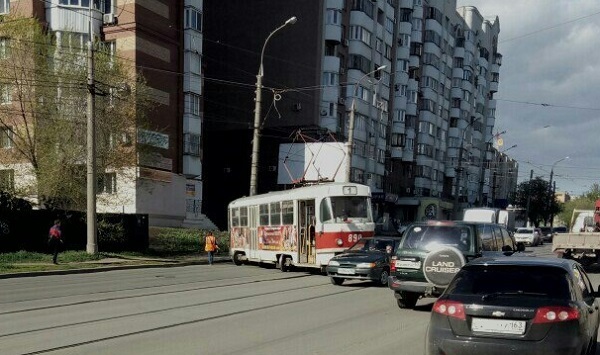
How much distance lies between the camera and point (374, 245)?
18250 millimetres

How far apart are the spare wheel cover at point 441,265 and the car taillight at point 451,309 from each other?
402cm

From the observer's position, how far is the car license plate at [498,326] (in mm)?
5855

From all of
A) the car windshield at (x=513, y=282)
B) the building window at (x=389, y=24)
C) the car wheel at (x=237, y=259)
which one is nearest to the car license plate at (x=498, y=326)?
the car windshield at (x=513, y=282)

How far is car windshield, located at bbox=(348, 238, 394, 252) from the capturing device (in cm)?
1805

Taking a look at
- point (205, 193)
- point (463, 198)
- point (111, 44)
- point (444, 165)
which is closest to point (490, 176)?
point (463, 198)

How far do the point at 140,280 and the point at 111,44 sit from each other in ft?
75.8

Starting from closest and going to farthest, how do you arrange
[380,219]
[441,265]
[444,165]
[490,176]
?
[441,265], [380,219], [444,165], [490,176]

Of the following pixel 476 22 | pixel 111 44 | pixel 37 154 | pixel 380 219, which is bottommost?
pixel 380 219

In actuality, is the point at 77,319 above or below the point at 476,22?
below

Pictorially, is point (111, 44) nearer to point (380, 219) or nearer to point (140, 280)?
point (140, 280)

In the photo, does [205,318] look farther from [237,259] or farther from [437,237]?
[237,259]

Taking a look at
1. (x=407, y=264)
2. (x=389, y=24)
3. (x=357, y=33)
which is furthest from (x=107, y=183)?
(x=389, y=24)

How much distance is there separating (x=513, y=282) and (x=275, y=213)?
16.7 m

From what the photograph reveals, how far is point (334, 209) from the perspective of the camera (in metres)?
20.3
